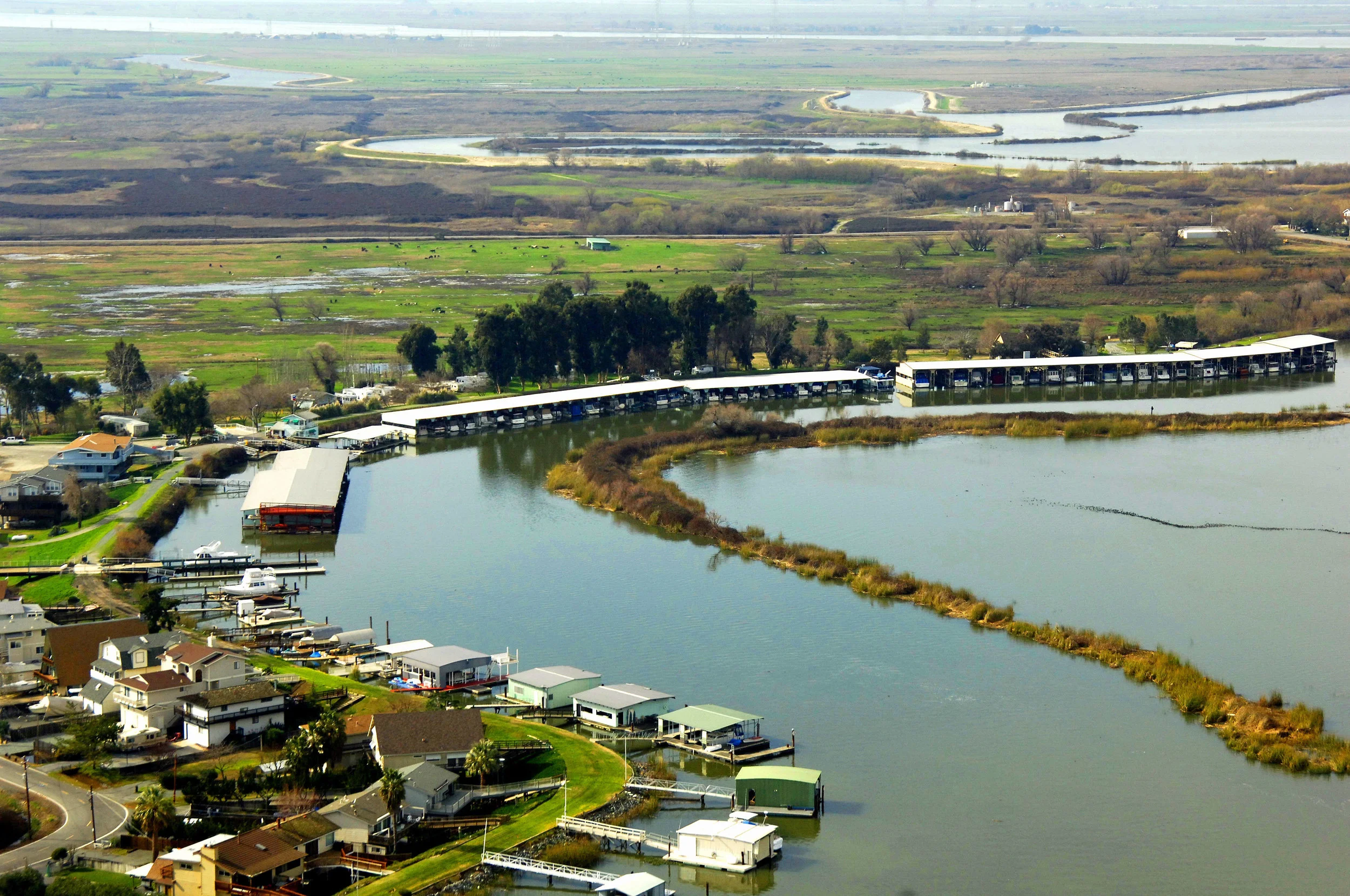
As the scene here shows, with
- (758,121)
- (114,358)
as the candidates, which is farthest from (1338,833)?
(758,121)

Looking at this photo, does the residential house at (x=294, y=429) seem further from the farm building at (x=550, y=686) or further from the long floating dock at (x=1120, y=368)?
the farm building at (x=550, y=686)

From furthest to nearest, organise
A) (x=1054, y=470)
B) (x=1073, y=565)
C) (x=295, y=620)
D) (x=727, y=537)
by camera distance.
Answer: (x=1054, y=470) < (x=727, y=537) < (x=1073, y=565) < (x=295, y=620)

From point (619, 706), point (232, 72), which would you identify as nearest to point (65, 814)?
point (619, 706)

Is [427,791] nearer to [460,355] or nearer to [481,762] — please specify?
[481,762]

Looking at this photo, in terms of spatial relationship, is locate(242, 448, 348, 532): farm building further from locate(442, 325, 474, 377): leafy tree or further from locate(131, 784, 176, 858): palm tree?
locate(131, 784, 176, 858): palm tree

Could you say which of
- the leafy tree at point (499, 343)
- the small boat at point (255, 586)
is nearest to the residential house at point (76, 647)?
the small boat at point (255, 586)

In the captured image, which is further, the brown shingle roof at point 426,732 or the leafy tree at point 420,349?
the leafy tree at point 420,349

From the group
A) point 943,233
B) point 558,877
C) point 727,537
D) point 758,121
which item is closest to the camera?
point 558,877

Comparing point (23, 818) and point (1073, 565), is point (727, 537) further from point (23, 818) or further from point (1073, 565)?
point (23, 818)
